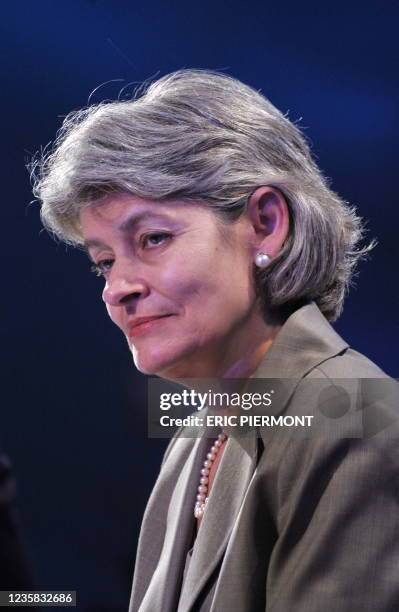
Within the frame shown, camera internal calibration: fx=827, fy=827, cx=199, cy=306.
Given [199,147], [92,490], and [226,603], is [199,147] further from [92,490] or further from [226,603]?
[92,490]

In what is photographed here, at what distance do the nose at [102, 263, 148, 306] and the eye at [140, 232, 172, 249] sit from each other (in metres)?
0.04

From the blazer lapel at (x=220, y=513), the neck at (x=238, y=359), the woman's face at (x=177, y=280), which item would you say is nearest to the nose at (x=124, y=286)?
the woman's face at (x=177, y=280)

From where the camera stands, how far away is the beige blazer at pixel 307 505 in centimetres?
81

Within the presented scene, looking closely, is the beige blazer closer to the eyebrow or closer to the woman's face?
the woman's face

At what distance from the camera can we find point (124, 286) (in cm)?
101

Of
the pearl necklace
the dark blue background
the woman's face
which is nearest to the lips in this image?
the woman's face

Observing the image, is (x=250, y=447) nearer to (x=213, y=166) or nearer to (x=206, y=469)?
(x=206, y=469)

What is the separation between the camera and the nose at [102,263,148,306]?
101cm

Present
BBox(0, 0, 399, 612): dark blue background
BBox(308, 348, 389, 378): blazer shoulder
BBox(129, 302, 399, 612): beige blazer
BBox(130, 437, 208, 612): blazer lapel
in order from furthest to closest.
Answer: BBox(0, 0, 399, 612): dark blue background < BBox(130, 437, 208, 612): blazer lapel < BBox(308, 348, 389, 378): blazer shoulder < BBox(129, 302, 399, 612): beige blazer

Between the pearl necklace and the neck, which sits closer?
the neck

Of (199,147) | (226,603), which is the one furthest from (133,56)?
(226,603)

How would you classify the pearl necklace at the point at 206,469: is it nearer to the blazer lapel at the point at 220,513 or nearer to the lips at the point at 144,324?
the blazer lapel at the point at 220,513

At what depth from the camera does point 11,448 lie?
1.46 metres

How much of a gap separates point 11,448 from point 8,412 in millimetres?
64
